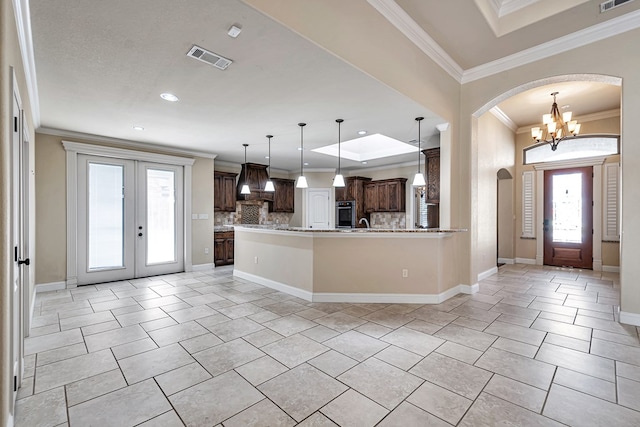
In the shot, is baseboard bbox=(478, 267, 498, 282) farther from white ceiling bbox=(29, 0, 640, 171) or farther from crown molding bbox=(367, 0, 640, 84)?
crown molding bbox=(367, 0, 640, 84)

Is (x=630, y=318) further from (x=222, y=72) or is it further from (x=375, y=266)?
(x=222, y=72)

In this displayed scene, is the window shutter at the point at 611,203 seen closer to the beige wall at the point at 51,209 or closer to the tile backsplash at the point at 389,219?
the tile backsplash at the point at 389,219

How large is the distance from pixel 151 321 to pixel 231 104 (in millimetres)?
2845

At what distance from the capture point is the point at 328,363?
8.01ft

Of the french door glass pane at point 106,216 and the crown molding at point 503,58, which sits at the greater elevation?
the crown molding at point 503,58

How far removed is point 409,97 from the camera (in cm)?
353

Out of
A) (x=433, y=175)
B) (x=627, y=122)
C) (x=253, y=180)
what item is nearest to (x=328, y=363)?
(x=433, y=175)

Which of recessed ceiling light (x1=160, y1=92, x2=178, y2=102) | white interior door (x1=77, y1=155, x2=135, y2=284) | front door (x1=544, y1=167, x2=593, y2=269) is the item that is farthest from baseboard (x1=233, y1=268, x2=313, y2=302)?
front door (x1=544, y1=167, x2=593, y2=269)

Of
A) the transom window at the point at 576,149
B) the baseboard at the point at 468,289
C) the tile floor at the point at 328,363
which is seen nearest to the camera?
the tile floor at the point at 328,363

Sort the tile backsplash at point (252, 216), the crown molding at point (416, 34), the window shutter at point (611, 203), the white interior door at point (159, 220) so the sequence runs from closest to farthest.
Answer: the crown molding at point (416, 34), the white interior door at point (159, 220), the window shutter at point (611, 203), the tile backsplash at point (252, 216)

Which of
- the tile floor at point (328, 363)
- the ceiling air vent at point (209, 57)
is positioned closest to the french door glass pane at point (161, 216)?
the tile floor at point (328, 363)

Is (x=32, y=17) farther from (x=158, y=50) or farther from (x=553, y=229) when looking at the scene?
(x=553, y=229)

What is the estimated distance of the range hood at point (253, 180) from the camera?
7.21 meters

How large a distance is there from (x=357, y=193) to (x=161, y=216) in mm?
5306
